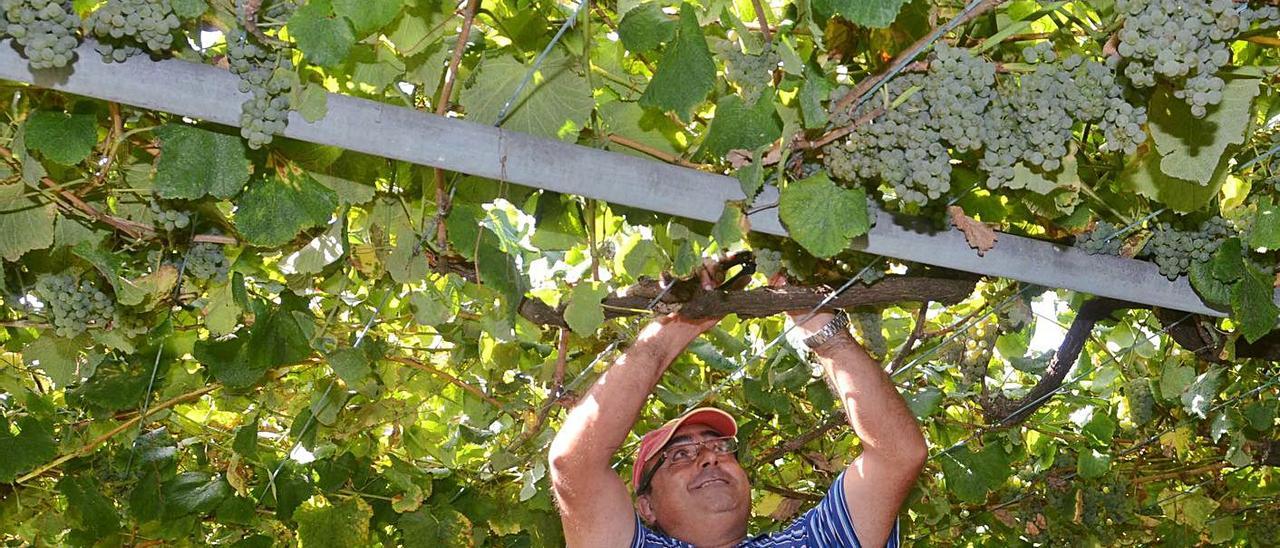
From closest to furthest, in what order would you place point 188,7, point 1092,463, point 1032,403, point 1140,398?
1. point 188,7
2. point 1032,403
3. point 1140,398
4. point 1092,463

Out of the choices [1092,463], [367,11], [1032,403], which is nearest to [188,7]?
[367,11]

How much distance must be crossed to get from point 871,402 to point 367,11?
5.27ft

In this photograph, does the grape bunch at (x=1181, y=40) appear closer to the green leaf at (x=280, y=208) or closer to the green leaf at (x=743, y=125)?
the green leaf at (x=743, y=125)

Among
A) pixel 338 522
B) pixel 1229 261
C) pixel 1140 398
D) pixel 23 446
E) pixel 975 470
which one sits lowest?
pixel 975 470

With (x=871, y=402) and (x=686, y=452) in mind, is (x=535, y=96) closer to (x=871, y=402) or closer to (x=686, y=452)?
(x=871, y=402)

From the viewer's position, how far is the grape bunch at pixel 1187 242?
7.44 feet

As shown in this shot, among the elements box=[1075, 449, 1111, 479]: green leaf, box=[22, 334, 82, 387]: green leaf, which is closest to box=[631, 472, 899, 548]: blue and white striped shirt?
box=[22, 334, 82, 387]: green leaf

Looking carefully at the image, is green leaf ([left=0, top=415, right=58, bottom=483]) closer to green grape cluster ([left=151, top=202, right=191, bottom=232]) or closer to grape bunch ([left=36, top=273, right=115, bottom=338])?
grape bunch ([left=36, top=273, right=115, bottom=338])

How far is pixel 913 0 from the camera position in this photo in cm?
175

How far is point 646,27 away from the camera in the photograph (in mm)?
1823

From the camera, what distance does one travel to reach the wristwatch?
2.82 metres

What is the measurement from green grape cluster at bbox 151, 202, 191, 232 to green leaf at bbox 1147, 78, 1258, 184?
1.60 meters

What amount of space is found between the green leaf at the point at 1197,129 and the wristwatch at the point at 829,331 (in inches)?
41.8

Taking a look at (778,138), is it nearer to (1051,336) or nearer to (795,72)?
(795,72)
